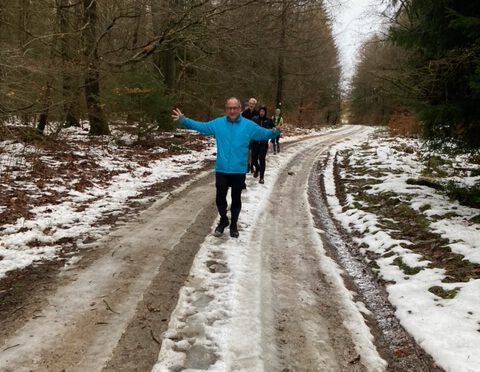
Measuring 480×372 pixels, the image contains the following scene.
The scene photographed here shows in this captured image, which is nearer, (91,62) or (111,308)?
(111,308)

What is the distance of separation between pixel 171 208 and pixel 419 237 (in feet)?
14.6

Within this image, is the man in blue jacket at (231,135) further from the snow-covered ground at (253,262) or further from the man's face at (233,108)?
the snow-covered ground at (253,262)

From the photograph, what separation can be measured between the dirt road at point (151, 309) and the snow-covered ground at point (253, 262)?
194 millimetres

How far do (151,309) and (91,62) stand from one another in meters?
11.1

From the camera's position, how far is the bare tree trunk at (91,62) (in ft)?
44.4

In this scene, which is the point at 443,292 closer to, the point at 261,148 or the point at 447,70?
the point at 447,70

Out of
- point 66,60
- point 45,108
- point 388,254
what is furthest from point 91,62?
point 388,254

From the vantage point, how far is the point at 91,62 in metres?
13.3

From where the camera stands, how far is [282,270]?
5.42m

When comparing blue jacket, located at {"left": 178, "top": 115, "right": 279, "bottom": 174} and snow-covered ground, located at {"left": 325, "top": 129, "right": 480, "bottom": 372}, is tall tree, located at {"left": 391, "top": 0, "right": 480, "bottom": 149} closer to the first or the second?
snow-covered ground, located at {"left": 325, "top": 129, "right": 480, "bottom": 372}

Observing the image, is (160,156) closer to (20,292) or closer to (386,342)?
(20,292)

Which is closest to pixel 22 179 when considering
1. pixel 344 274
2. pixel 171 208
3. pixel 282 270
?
pixel 171 208

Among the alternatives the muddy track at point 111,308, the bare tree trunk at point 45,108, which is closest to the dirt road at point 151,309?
the muddy track at point 111,308

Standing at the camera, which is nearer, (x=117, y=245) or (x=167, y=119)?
(x=117, y=245)
